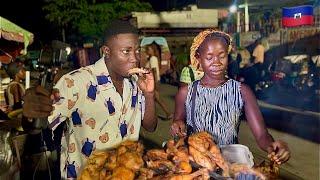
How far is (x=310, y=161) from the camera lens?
248 inches

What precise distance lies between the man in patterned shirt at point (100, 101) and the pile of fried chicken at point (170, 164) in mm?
546

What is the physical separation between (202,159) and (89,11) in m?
21.8

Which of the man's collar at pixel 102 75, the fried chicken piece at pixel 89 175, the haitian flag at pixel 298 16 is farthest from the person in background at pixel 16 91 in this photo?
the haitian flag at pixel 298 16

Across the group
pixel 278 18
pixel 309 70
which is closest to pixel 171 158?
pixel 309 70

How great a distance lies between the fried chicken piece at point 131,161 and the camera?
1885 millimetres

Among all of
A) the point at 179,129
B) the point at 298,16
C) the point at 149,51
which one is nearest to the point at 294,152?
the point at 179,129

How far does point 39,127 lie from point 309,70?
1071 cm

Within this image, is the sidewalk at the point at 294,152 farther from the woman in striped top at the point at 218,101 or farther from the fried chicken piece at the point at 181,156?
the fried chicken piece at the point at 181,156

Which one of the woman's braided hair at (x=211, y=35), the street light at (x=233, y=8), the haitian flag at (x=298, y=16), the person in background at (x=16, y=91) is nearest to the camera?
the woman's braided hair at (x=211, y=35)

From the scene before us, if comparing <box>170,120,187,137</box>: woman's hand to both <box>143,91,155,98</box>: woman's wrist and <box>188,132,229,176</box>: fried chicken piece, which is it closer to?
<box>143,91,155,98</box>: woman's wrist

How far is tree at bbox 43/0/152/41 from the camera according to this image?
22656mm

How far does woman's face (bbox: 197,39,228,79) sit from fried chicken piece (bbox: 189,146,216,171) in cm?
79

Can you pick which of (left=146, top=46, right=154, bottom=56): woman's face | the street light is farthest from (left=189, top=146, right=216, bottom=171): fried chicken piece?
the street light

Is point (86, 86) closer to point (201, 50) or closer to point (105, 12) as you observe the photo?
point (201, 50)
